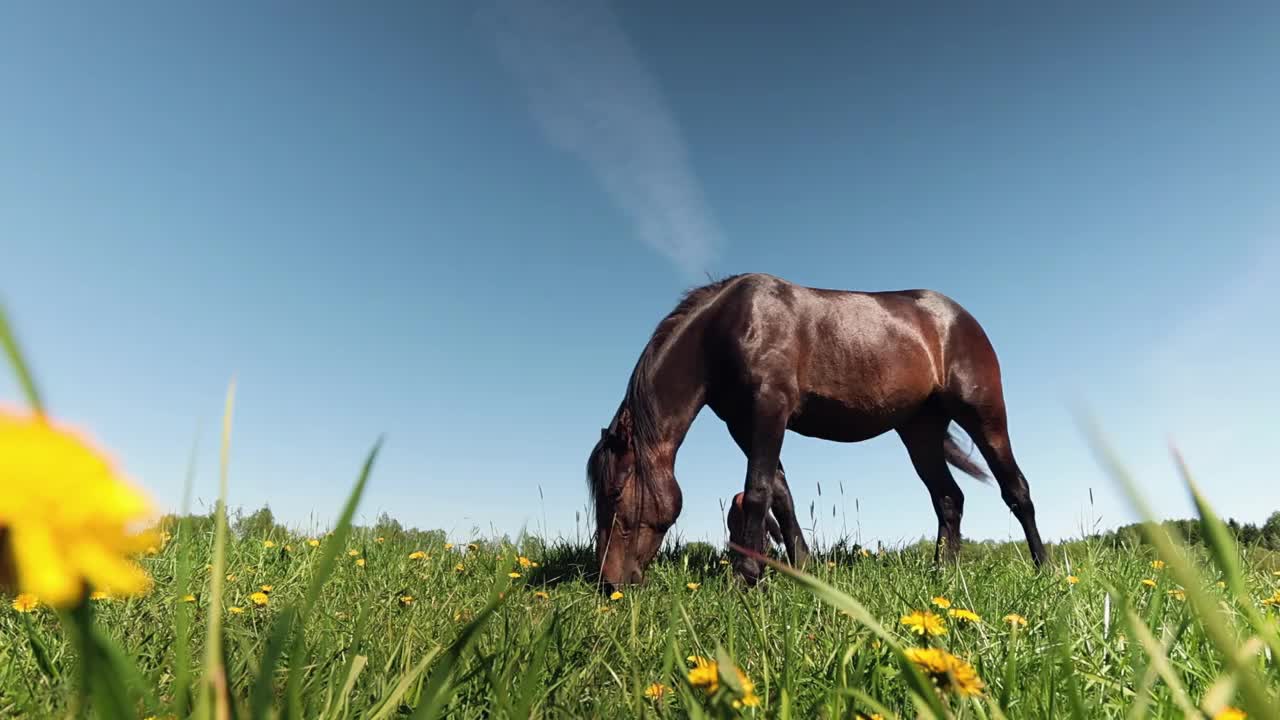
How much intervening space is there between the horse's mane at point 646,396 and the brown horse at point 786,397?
0.01m

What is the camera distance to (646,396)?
632 cm

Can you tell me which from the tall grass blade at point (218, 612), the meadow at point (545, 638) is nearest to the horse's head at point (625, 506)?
the meadow at point (545, 638)

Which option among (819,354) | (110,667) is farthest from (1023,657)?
(819,354)

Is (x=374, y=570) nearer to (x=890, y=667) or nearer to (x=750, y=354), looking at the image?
(x=750, y=354)

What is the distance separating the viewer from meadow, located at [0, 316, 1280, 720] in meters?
0.55

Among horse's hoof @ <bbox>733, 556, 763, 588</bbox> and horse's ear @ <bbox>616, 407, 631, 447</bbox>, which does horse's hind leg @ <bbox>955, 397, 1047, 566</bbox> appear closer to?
horse's hoof @ <bbox>733, 556, 763, 588</bbox>

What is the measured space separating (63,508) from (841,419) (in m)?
6.77

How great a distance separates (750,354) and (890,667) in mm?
4522

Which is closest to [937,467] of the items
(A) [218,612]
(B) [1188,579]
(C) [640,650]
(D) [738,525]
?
(D) [738,525]

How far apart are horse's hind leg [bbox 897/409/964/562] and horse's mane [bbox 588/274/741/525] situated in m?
2.92

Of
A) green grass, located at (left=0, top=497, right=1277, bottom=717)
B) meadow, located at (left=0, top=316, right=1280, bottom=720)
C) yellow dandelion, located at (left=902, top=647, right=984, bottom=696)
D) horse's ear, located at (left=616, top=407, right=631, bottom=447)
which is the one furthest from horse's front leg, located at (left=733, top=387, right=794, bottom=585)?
yellow dandelion, located at (left=902, top=647, right=984, bottom=696)

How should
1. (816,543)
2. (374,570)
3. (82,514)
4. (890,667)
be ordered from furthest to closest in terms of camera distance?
(816,543) < (374,570) < (890,667) < (82,514)

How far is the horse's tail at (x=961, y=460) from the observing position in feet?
25.6

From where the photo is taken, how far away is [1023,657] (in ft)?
6.77
